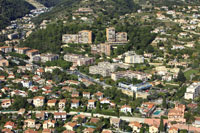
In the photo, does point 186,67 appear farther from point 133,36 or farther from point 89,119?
point 89,119

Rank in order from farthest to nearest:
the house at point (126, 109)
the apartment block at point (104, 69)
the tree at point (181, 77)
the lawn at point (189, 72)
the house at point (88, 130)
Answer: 1. the apartment block at point (104, 69)
2. the lawn at point (189, 72)
3. the tree at point (181, 77)
4. the house at point (126, 109)
5. the house at point (88, 130)

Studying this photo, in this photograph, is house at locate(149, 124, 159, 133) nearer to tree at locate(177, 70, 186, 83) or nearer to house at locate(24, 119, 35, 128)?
house at locate(24, 119, 35, 128)

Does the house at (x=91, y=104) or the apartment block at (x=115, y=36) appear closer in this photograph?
the house at (x=91, y=104)

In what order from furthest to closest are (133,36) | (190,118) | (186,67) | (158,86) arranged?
(133,36) → (186,67) → (158,86) → (190,118)

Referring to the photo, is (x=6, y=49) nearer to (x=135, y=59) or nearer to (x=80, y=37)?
(x=80, y=37)

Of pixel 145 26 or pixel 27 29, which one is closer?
pixel 145 26

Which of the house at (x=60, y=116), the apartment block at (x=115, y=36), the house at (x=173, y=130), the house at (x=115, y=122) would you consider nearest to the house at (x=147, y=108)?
the house at (x=115, y=122)

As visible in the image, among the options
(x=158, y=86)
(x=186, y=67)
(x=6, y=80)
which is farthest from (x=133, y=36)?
(x=6, y=80)

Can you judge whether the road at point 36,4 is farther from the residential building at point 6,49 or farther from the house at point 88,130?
the house at point 88,130
